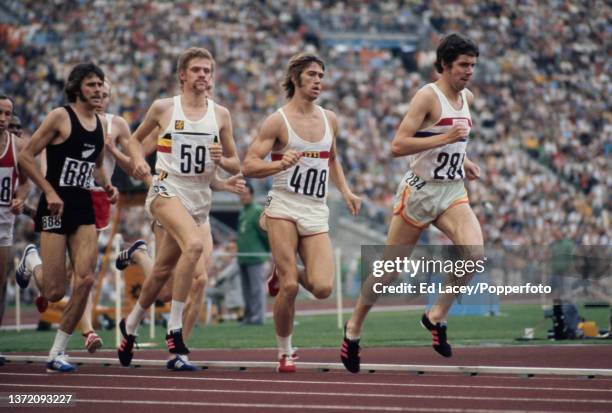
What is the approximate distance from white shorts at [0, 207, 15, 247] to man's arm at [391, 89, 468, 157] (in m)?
3.95

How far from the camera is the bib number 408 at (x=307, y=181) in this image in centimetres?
1023

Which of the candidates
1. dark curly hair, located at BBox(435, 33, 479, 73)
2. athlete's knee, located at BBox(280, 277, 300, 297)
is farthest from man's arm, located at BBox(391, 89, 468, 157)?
athlete's knee, located at BBox(280, 277, 300, 297)

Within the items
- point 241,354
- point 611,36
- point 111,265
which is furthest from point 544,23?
point 241,354

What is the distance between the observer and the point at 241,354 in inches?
523

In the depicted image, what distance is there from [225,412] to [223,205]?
2581cm

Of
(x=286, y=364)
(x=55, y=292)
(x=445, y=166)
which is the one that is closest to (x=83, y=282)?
(x=55, y=292)

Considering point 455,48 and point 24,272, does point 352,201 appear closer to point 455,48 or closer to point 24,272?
point 455,48

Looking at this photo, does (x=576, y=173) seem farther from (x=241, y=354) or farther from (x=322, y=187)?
(x=322, y=187)

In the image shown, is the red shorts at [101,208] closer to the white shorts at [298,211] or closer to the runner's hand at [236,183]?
the runner's hand at [236,183]

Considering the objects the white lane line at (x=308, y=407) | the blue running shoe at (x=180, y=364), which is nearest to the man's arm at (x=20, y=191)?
the blue running shoe at (x=180, y=364)

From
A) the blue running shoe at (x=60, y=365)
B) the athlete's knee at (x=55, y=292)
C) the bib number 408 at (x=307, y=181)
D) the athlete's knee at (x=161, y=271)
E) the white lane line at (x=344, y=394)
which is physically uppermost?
the bib number 408 at (x=307, y=181)

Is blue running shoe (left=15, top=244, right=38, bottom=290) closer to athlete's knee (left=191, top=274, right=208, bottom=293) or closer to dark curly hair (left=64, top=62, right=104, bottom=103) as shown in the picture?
athlete's knee (left=191, top=274, right=208, bottom=293)

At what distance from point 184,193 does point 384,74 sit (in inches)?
1175

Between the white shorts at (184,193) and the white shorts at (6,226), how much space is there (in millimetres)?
1658
